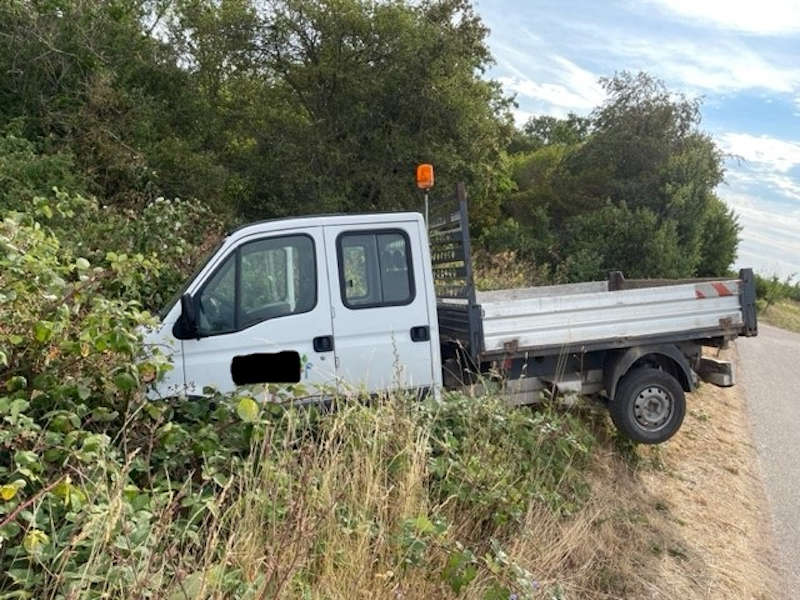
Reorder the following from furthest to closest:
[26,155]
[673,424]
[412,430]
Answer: [26,155], [673,424], [412,430]

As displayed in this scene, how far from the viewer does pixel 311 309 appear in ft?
16.1

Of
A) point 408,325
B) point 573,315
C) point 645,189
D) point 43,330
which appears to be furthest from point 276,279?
point 645,189

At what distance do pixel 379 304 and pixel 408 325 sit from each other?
0.30 meters

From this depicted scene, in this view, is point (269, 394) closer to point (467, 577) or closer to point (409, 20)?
point (467, 577)

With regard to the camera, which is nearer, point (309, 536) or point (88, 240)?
point (309, 536)

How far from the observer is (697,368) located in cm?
635

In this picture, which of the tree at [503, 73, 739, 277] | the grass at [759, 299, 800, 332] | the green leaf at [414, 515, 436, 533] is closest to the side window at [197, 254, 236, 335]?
the green leaf at [414, 515, 436, 533]

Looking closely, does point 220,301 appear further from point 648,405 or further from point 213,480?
point 648,405

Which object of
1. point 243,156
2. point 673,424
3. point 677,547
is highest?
point 243,156

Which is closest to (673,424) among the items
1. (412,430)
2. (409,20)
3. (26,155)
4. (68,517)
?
(412,430)

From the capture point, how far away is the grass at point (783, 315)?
886 inches

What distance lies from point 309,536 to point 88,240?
21.0 ft

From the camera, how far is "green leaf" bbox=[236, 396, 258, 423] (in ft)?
9.51

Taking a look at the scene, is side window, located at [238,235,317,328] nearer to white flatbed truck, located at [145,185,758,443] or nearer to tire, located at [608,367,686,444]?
white flatbed truck, located at [145,185,758,443]
